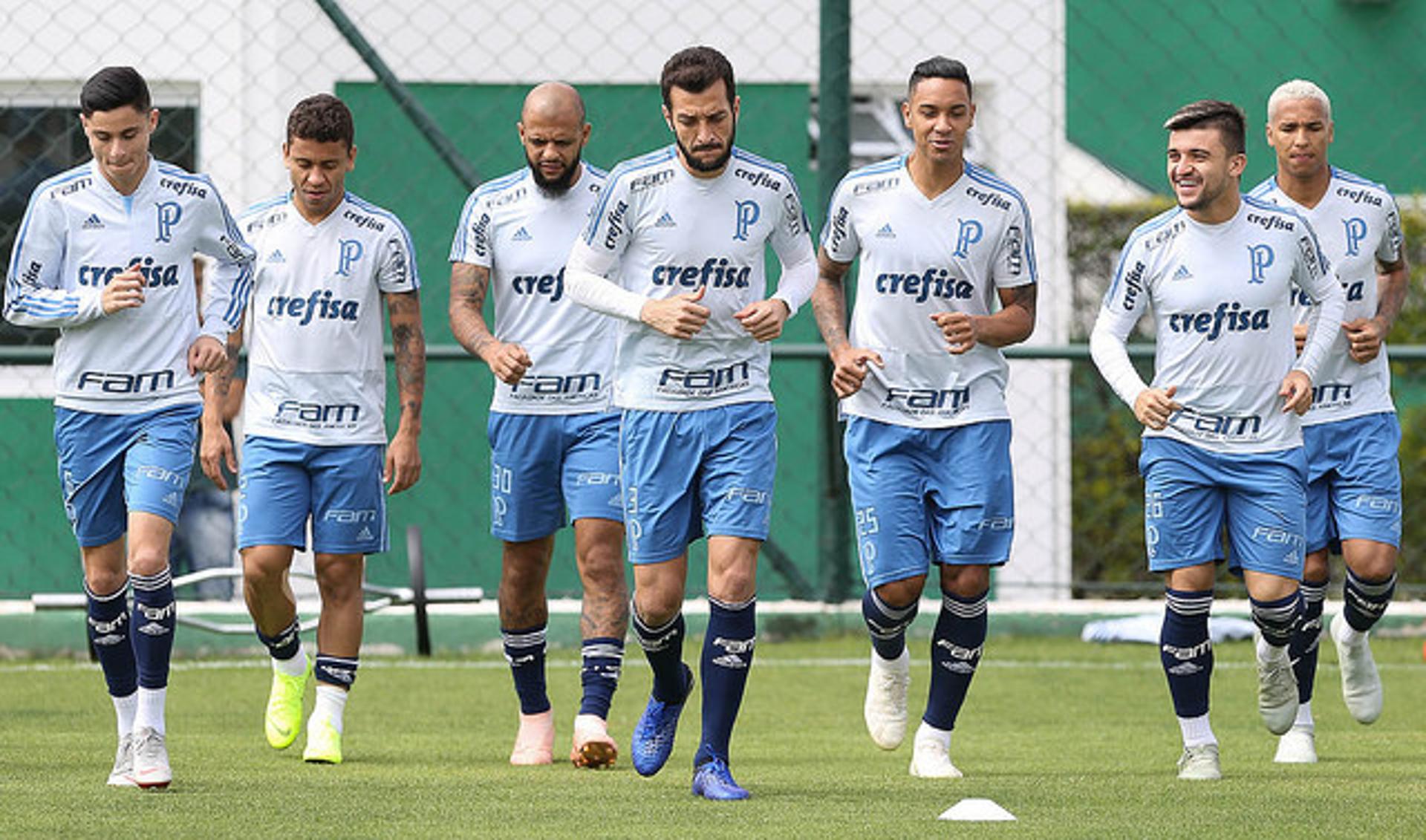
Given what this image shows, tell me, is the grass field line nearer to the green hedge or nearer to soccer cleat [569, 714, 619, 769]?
the green hedge

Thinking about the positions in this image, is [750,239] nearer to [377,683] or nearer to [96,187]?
[96,187]

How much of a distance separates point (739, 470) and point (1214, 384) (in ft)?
4.93

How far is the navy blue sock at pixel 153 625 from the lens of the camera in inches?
290

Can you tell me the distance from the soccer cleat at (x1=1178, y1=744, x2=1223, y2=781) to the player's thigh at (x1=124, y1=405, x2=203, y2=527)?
296cm

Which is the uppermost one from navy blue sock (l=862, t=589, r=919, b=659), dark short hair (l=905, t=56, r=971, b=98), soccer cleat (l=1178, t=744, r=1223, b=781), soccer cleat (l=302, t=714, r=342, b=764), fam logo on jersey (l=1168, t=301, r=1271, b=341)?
dark short hair (l=905, t=56, r=971, b=98)

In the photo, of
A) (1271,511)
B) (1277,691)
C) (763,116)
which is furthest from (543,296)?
(763,116)

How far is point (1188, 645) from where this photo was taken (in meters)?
7.62

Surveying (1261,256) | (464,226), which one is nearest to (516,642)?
(464,226)

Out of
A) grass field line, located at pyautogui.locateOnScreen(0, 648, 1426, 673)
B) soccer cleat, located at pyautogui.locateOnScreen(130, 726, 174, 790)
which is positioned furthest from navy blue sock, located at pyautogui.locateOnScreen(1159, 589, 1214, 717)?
grass field line, located at pyautogui.locateOnScreen(0, 648, 1426, 673)

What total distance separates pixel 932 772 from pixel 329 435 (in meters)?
2.18

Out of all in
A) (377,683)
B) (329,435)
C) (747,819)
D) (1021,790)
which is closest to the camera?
(747,819)

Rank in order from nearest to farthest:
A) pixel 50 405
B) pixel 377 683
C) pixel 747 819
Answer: pixel 747 819 < pixel 377 683 < pixel 50 405

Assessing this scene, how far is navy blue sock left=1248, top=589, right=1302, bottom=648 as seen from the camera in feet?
25.2

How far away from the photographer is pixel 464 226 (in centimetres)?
841
